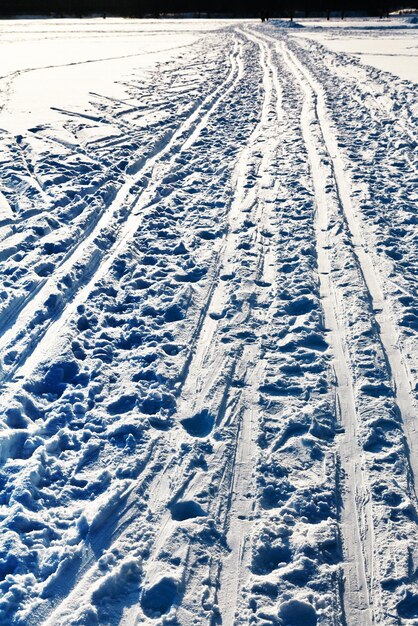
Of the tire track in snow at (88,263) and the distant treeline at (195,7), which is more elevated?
the distant treeline at (195,7)

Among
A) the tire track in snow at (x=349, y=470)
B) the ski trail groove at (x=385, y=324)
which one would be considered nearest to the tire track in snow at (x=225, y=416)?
the tire track in snow at (x=349, y=470)

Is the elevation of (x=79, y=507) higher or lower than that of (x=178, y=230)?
lower

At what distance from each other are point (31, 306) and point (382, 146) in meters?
6.44

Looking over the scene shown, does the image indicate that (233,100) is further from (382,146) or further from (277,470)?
(277,470)

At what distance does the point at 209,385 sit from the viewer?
12.5ft

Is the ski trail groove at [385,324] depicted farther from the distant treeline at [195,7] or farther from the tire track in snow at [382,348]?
the distant treeline at [195,7]

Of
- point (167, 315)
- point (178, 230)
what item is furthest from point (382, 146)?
point (167, 315)

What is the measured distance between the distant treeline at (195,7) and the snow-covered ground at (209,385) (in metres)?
51.3

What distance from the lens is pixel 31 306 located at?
4.70 meters

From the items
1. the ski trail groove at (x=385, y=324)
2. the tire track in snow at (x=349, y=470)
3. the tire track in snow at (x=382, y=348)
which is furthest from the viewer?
the ski trail groove at (x=385, y=324)

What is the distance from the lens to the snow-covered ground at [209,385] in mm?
2605

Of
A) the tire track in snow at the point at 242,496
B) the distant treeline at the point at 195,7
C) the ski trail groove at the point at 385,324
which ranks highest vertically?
the distant treeline at the point at 195,7

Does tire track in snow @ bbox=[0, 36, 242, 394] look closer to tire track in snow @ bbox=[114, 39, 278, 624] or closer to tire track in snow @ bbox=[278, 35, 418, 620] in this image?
tire track in snow @ bbox=[114, 39, 278, 624]

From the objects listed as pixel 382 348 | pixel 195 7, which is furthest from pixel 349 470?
pixel 195 7
